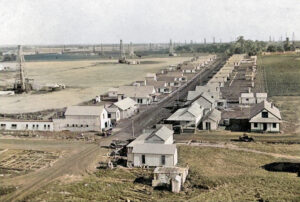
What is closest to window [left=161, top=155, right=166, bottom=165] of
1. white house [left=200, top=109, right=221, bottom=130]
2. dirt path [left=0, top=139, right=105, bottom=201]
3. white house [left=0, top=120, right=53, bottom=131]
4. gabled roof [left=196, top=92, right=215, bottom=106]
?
dirt path [left=0, top=139, right=105, bottom=201]

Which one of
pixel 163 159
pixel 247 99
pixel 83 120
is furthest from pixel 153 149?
pixel 247 99

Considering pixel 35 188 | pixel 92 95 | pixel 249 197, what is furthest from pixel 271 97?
pixel 35 188

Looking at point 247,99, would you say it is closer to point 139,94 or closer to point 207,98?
point 207,98

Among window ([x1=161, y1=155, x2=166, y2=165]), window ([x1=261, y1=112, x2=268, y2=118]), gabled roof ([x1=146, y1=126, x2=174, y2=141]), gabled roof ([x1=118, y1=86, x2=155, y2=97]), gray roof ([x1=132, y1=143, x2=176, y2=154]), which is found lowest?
window ([x1=161, y1=155, x2=166, y2=165])

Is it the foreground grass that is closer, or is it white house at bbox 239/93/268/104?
the foreground grass

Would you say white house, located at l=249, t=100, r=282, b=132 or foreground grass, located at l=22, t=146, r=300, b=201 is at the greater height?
white house, located at l=249, t=100, r=282, b=132

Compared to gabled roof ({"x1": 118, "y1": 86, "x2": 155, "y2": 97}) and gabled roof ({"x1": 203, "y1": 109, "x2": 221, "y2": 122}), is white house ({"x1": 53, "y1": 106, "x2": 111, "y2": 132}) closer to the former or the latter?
gabled roof ({"x1": 203, "y1": 109, "x2": 221, "y2": 122})

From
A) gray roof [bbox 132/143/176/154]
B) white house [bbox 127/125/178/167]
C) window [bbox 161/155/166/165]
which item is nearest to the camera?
white house [bbox 127/125/178/167]
